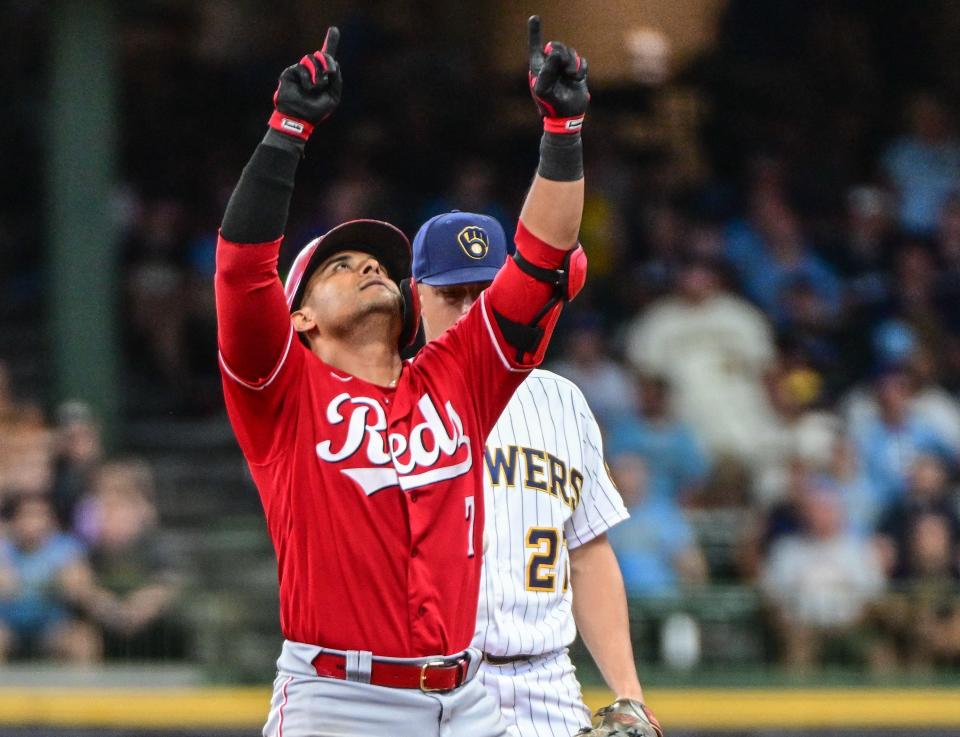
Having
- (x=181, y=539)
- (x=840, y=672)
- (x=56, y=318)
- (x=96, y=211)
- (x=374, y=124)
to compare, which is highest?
(x=374, y=124)

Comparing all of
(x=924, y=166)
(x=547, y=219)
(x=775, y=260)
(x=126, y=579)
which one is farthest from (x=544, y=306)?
(x=924, y=166)

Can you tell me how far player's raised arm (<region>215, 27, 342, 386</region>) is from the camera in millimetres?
2686

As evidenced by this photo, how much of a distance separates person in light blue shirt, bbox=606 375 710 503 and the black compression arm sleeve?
4.60 meters

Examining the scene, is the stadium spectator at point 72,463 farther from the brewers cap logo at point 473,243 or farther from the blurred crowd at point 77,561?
the brewers cap logo at point 473,243

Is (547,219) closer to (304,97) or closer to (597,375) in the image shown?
(304,97)

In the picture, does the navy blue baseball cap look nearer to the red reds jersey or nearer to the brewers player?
the brewers player

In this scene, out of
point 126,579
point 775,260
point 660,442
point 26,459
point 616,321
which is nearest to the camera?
point 126,579

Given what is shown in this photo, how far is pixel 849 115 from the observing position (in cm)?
980

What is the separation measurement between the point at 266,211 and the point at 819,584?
14.5 feet

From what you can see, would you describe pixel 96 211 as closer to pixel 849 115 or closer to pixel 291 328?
pixel 849 115

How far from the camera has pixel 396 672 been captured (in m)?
2.80

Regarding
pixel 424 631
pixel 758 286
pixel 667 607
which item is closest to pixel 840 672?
pixel 667 607

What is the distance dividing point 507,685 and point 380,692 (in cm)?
69

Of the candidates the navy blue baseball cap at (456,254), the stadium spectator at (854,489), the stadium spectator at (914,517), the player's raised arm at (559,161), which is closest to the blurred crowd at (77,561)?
the stadium spectator at (854,489)
